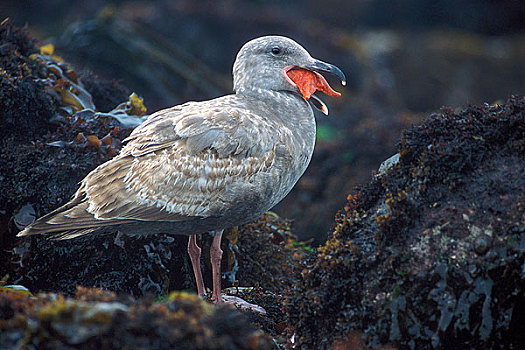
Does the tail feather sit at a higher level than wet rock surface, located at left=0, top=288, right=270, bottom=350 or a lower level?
higher

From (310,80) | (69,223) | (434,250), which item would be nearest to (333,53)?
(310,80)

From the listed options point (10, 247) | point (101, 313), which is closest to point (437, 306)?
point (101, 313)

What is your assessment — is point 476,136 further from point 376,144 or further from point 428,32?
point 428,32

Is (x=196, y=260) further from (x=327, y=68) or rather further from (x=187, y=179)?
(x=327, y=68)

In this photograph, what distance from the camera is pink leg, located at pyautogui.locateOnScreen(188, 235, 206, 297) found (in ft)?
17.5

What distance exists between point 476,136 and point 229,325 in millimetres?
2371

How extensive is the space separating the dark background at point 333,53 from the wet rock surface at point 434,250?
9.55 ft

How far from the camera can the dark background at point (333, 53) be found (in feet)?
35.2

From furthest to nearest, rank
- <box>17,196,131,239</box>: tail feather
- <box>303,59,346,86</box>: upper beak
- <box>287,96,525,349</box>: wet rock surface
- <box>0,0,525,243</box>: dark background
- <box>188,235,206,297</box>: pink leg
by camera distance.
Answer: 1. <box>0,0,525,243</box>: dark background
2. <box>303,59,346,86</box>: upper beak
3. <box>188,235,206,297</box>: pink leg
4. <box>17,196,131,239</box>: tail feather
5. <box>287,96,525,349</box>: wet rock surface

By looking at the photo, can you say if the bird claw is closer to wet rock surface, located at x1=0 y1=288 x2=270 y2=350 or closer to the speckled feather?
the speckled feather

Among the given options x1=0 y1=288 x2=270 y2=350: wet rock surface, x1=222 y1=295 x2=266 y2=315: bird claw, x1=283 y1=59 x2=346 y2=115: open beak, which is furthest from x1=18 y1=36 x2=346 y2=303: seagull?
x1=0 y1=288 x2=270 y2=350: wet rock surface

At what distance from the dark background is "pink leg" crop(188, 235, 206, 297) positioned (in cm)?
378

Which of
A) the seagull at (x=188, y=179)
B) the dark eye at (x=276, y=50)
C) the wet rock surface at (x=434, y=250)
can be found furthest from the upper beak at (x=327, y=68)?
the wet rock surface at (x=434, y=250)

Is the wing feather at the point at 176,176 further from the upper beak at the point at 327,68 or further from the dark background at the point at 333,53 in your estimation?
the dark background at the point at 333,53
